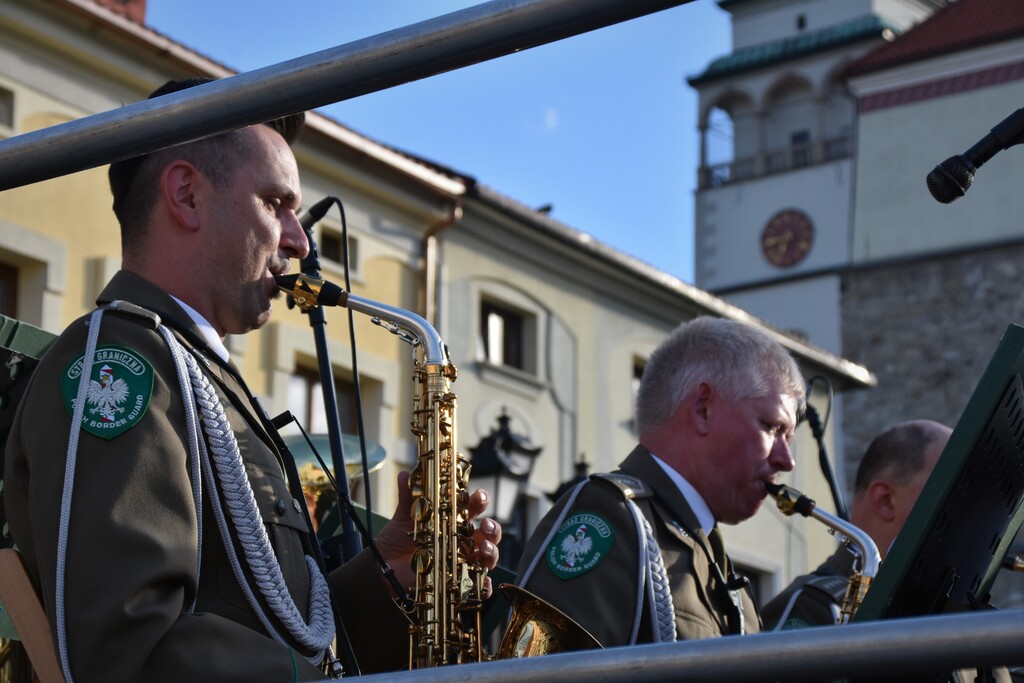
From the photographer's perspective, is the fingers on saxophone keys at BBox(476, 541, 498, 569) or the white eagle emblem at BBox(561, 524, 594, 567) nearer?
the fingers on saxophone keys at BBox(476, 541, 498, 569)

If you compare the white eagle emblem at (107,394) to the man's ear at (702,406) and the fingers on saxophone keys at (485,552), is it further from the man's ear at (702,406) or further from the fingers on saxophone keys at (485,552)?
the man's ear at (702,406)

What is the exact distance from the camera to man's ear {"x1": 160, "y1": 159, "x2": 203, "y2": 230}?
359 centimetres

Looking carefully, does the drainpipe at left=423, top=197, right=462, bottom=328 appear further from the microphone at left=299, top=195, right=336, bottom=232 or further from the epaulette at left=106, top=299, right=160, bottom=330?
the epaulette at left=106, top=299, right=160, bottom=330

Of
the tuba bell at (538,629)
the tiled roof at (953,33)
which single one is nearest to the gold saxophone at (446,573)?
the tuba bell at (538,629)

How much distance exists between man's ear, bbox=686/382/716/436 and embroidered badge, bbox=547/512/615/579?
606 mm

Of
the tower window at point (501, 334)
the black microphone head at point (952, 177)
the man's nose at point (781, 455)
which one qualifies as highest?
the tower window at point (501, 334)

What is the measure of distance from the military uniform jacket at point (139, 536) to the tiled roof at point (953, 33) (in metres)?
35.5

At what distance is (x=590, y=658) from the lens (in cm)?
205

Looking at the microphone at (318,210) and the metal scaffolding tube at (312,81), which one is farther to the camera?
the microphone at (318,210)

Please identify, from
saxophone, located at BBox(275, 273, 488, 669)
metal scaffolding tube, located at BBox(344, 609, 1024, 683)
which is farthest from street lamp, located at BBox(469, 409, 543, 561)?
metal scaffolding tube, located at BBox(344, 609, 1024, 683)

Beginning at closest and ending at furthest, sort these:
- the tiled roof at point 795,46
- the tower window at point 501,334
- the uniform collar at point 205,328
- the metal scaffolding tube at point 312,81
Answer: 1. the metal scaffolding tube at point 312,81
2. the uniform collar at point 205,328
3. the tower window at point 501,334
4. the tiled roof at point 795,46

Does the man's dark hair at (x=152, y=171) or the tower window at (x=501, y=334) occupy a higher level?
the tower window at (x=501, y=334)

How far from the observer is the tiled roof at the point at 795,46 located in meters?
48.1

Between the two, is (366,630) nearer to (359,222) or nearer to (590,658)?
(590,658)
